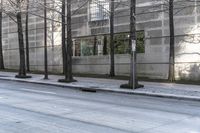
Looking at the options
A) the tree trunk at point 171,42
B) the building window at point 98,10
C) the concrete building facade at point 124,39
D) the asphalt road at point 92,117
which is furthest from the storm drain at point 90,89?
the building window at point 98,10

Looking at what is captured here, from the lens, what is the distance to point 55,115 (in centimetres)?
1164

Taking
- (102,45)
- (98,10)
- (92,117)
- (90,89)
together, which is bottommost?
(90,89)

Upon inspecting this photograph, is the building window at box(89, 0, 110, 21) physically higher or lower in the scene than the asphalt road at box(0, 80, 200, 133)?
higher

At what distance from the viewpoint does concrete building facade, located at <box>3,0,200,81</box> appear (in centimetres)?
2436

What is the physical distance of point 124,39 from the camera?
28641 millimetres

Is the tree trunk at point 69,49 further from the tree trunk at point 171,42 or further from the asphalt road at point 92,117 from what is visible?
the asphalt road at point 92,117

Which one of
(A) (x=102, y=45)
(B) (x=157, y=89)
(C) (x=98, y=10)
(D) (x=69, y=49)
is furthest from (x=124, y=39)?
(B) (x=157, y=89)

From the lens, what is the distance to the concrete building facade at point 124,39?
2436cm

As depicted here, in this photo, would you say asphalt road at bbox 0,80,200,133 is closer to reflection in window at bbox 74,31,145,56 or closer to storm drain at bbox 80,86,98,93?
storm drain at bbox 80,86,98,93

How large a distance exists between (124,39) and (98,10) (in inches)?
132

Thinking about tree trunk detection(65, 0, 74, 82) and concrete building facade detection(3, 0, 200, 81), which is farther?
tree trunk detection(65, 0, 74, 82)

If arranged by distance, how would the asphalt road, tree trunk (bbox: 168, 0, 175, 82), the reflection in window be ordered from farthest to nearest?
1. the reflection in window
2. tree trunk (bbox: 168, 0, 175, 82)
3. the asphalt road

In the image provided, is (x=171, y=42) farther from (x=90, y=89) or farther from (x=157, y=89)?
(x=90, y=89)

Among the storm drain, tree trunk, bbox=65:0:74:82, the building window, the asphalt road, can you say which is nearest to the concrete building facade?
the building window
